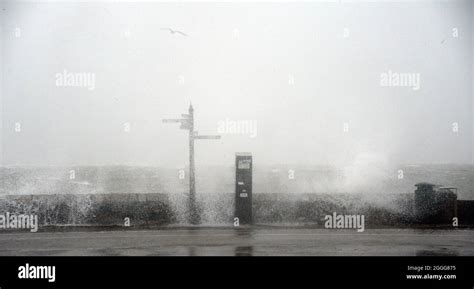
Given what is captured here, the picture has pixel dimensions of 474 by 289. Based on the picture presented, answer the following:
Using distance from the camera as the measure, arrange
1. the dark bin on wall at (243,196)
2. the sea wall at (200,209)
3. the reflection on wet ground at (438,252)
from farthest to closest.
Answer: the sea wall at (200,209), the dark bin on wall at (243,196), the reflection on wet ground at (438,252)

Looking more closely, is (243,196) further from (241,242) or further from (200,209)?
(241,242)

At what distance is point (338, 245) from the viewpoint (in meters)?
10.8

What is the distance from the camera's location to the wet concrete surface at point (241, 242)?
9984 millimetres

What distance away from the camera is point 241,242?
11.2 meters

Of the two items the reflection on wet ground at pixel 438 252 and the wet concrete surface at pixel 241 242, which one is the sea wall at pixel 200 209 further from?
the reflection on wet ground at pixel 438 252

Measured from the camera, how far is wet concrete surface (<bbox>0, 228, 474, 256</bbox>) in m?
9.98

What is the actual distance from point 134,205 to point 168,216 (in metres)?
1.02

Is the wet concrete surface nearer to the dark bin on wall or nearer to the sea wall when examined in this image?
the dark bin on wall

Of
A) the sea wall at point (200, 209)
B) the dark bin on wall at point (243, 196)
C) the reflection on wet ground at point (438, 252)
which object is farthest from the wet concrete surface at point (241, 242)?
the sea wall at point (200, 209)

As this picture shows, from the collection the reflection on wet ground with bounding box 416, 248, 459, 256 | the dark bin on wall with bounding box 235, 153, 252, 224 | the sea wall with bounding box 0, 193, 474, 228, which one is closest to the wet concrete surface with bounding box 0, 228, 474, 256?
the reflection on wet ground with bounding box 416, 248, 459, 256

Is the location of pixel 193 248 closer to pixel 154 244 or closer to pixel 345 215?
pixel 154 244
